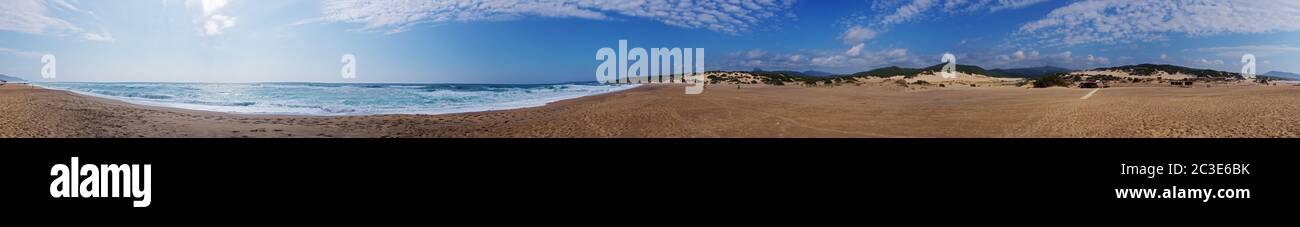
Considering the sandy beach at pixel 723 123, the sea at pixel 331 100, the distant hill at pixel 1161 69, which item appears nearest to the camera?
the sandy beach at pixel 723 123

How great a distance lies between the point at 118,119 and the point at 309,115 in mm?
4408

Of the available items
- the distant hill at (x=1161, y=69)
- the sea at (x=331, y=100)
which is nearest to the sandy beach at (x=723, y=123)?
the sea at (x=331, y=100)

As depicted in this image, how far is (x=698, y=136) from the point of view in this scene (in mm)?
9875

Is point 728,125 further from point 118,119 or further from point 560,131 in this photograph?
point 118,119

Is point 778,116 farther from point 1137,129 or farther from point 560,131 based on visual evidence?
point 1137,129

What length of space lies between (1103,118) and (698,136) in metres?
9.68

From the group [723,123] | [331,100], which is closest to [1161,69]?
[723,123]

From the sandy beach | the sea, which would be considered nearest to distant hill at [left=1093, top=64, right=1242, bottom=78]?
the sandy beach


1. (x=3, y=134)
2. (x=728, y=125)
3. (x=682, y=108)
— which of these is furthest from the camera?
(x=682, y=108)

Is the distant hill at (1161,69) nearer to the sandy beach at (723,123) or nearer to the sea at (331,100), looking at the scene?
the sandy beach at (723,123)

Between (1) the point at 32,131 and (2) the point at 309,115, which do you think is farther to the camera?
(2) the point at 309,115

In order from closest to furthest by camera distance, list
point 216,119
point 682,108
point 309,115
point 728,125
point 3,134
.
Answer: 1. point 3,134
2. point 728,125
3. point 216,119
4. point 309,115
5. point 682,108

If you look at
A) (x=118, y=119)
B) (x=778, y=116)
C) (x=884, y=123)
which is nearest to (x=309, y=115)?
(x=118, y=119)

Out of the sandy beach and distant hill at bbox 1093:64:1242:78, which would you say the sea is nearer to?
the sandy beach
